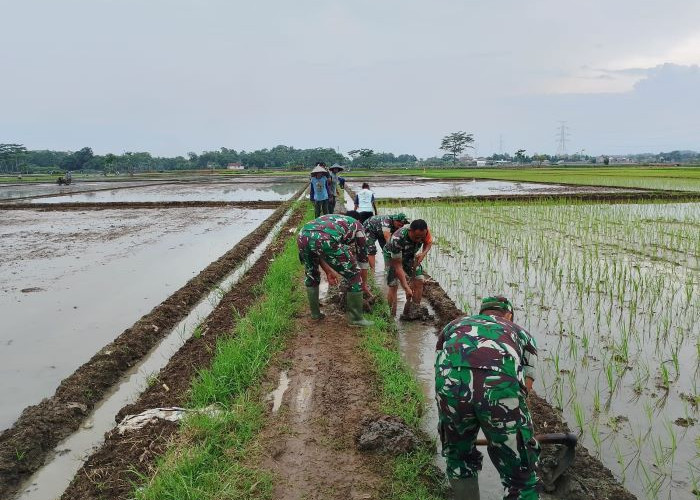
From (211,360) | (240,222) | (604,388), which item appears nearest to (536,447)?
(604,388)

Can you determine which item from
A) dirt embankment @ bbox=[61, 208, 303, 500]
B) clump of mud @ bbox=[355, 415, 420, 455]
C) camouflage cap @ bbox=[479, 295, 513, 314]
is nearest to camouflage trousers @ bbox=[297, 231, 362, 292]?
dirt embankment @ bbox=[61, 208, 303, 500]

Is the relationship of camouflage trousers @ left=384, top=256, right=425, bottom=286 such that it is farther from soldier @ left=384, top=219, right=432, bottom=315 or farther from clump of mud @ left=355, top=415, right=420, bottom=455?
clump of mud @ left=355, top=415, right=420, bottom=455

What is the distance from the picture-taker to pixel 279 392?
3740 millimetres

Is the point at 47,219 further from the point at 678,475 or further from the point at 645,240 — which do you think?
the point at 678,475

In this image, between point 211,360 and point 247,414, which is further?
point 211,360

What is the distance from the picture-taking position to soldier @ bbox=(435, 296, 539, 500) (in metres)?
2.07

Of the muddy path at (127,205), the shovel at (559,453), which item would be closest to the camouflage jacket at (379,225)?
the shovel at (559,453)

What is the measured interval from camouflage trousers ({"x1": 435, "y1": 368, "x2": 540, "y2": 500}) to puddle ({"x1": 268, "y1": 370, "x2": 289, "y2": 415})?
1.59 m

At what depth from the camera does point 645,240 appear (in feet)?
29.2

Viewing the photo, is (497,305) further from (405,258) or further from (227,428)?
(405,258)

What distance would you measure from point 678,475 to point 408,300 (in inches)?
113

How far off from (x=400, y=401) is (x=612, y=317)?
9.76 feet

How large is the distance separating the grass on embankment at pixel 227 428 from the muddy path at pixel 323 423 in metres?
0.12

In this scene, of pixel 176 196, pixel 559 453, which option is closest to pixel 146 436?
pixel 559 453
